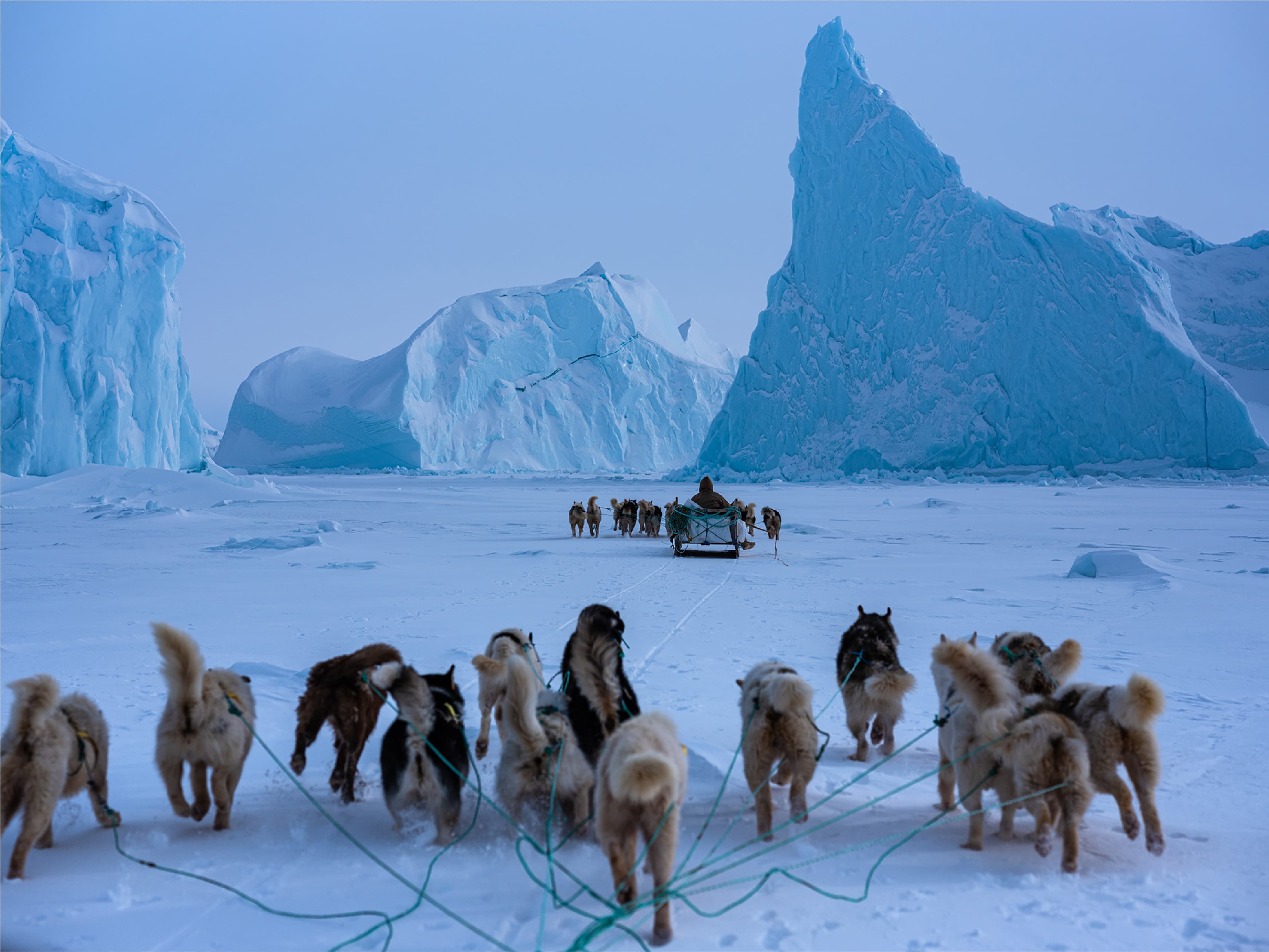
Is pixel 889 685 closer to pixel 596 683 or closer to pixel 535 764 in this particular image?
pixel 596 683

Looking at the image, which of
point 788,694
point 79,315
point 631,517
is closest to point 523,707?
point 788,694

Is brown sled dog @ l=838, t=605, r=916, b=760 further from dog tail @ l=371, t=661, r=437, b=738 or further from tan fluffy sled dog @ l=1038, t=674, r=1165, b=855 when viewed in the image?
dog tail @ l=371, t=661, r=437, b=738

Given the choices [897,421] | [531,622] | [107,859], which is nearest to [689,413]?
[897,421]

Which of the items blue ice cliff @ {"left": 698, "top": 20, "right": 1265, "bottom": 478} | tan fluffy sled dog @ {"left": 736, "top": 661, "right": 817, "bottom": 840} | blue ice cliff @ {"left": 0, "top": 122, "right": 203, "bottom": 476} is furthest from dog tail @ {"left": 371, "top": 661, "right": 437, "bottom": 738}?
blue ice cliff @ {"left": 698, "top": 20, "right": 1265, "bottom": 478}

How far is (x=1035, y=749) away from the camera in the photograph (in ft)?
8.51

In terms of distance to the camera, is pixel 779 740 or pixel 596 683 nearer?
pixel 779 740

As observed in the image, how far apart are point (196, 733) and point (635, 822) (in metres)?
1.50

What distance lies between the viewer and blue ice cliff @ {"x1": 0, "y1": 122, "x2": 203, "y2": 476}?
27016mm

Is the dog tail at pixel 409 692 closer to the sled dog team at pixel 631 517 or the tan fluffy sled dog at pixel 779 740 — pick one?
the tan fluffy sled dog at pixel 779 740

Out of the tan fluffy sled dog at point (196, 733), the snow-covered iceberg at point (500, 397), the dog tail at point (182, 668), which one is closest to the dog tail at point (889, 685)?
the tan fluffy sled dog at point (196, 733)

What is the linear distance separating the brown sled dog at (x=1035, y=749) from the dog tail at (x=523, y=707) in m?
1.35

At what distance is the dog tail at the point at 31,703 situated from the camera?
2.46m

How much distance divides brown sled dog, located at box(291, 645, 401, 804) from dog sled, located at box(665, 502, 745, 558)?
29.3 ft

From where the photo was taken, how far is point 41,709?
2.49 m
